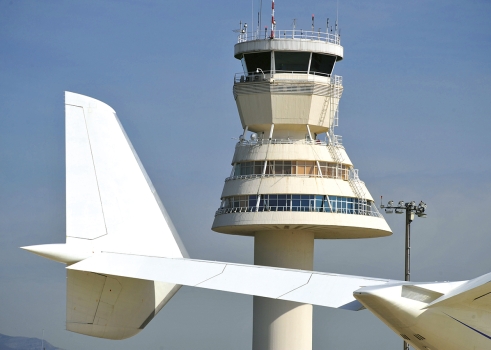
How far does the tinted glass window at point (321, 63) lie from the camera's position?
66688 millimetres

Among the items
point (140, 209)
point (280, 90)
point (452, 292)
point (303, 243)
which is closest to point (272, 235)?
point (303, 243)

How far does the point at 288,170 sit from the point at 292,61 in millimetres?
6703

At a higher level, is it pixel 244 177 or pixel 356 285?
pixel 244 177

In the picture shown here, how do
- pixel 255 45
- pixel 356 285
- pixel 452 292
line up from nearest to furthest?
pixel 452 292 → pixel 356 285 → pixel 255 45

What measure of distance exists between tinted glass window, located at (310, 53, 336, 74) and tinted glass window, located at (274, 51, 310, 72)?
398 mm

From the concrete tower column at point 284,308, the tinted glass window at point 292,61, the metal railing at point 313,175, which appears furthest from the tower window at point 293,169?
the tinted glass window at point 292,61

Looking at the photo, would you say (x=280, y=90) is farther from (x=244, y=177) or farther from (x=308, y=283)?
(x=308, y=283)

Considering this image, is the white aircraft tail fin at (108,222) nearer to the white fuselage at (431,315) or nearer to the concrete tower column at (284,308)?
the white fuselage at (431,315)

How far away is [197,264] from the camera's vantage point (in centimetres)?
3875

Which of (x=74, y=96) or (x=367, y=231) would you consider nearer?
(x=74, y=96)

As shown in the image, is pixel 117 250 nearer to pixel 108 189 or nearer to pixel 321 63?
pixel 108 189

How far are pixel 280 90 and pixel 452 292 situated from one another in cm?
3691

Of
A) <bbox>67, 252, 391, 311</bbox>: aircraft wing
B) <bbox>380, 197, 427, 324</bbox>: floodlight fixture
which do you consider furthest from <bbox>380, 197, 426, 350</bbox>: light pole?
<bbox>67, 252, 391, 311</bbox>: aircraft wing

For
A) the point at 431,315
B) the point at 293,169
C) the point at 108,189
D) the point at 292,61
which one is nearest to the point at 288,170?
Answer: the point at 293,169
